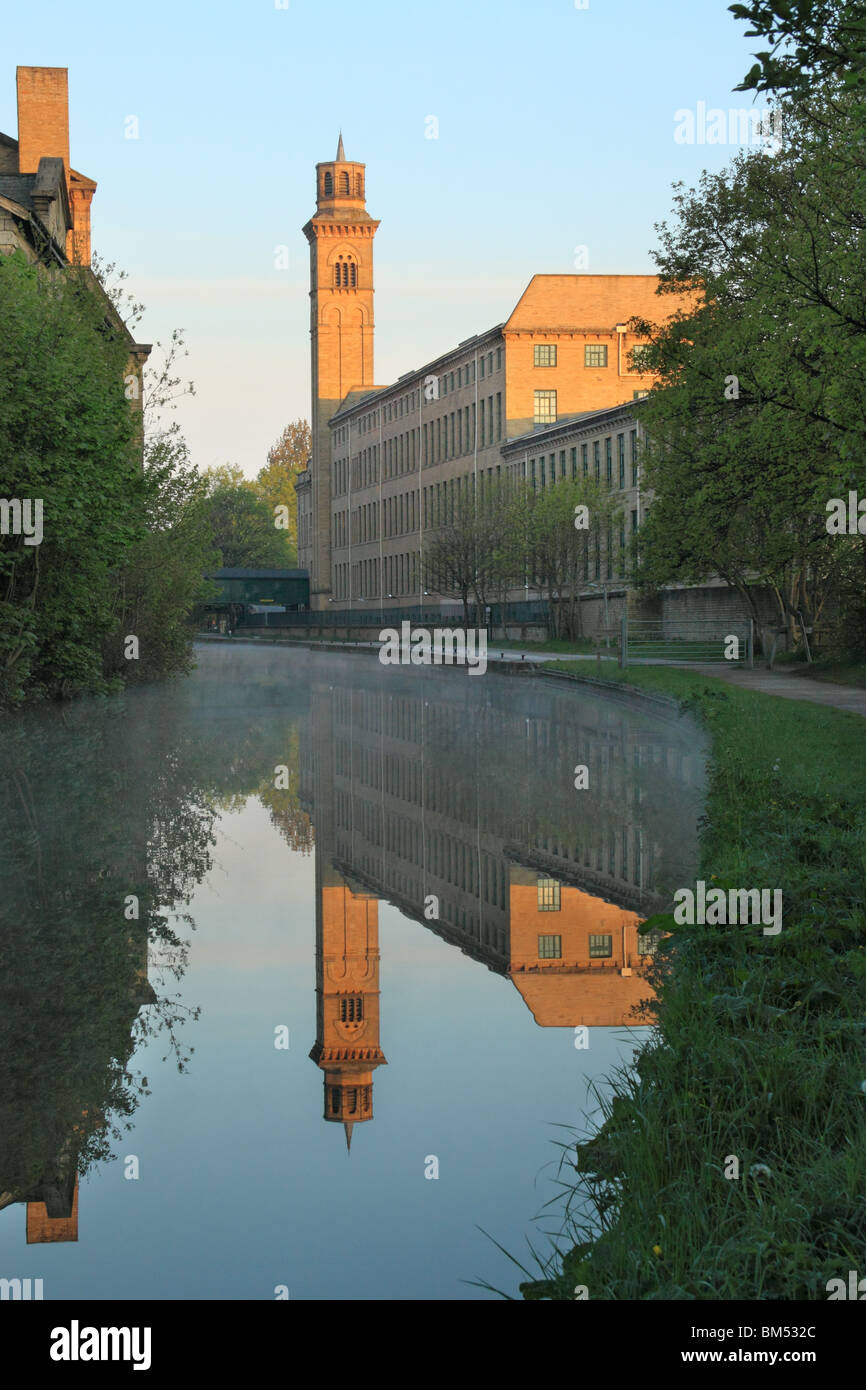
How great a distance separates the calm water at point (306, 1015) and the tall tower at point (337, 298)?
12729 centimetres

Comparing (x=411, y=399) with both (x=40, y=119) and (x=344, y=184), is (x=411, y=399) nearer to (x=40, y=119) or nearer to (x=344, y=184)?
(x=344, y=184)

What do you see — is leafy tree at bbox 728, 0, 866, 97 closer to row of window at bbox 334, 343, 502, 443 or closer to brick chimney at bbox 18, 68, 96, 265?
brick chimney at bbox 18, 68, 96, 265

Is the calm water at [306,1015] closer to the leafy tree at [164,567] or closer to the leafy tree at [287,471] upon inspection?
the leafy tree at [164,567]

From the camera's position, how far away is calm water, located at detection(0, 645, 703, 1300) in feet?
14.2

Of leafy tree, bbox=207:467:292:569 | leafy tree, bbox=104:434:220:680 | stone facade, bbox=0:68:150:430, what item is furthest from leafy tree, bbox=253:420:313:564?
leafy tree, bbox=104:434:220:680

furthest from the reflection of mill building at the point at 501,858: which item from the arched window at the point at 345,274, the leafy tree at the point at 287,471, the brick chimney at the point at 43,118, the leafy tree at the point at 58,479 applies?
the leafy tree at the point at 287,471

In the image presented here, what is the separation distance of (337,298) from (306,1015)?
141m

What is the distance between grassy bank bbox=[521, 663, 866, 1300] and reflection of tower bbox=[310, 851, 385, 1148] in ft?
3.33
